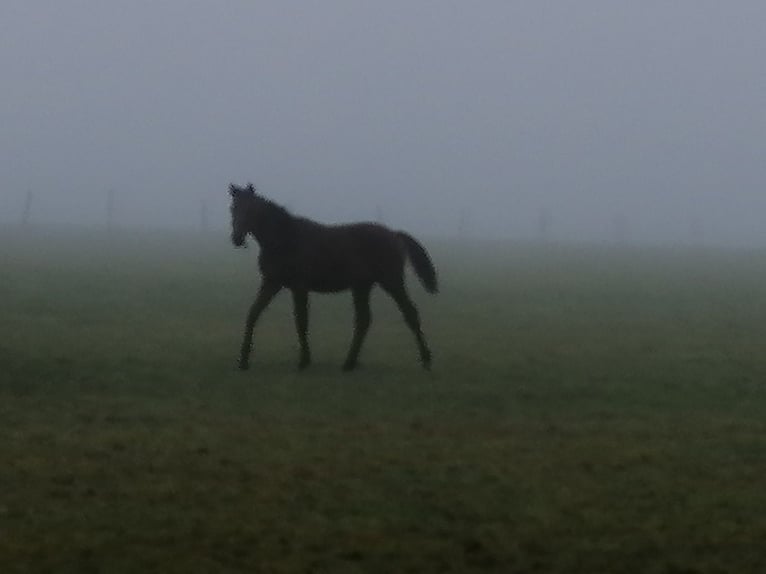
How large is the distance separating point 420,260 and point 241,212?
2.23 meters

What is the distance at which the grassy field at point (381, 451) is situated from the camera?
6320 millimetres

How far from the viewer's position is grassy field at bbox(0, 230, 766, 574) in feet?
20.7

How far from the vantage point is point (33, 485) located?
762 centimetres

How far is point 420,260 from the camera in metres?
14.6

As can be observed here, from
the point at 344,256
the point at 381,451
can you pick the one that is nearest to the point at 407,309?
the point at 344,256

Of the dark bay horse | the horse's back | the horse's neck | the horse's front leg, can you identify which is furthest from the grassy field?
the horse's neck

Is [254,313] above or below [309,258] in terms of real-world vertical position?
below

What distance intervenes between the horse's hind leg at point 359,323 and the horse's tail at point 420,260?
0.66m

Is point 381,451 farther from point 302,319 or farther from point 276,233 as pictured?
point 276,233

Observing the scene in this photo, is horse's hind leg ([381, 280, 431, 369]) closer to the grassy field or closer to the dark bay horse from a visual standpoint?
the dark bay horse

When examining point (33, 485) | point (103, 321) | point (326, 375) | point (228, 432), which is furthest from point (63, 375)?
point (103, 321)

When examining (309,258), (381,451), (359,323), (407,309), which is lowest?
(381,451)

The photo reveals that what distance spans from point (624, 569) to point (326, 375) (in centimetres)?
775

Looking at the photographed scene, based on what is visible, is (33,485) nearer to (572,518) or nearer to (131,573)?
(131,573)
